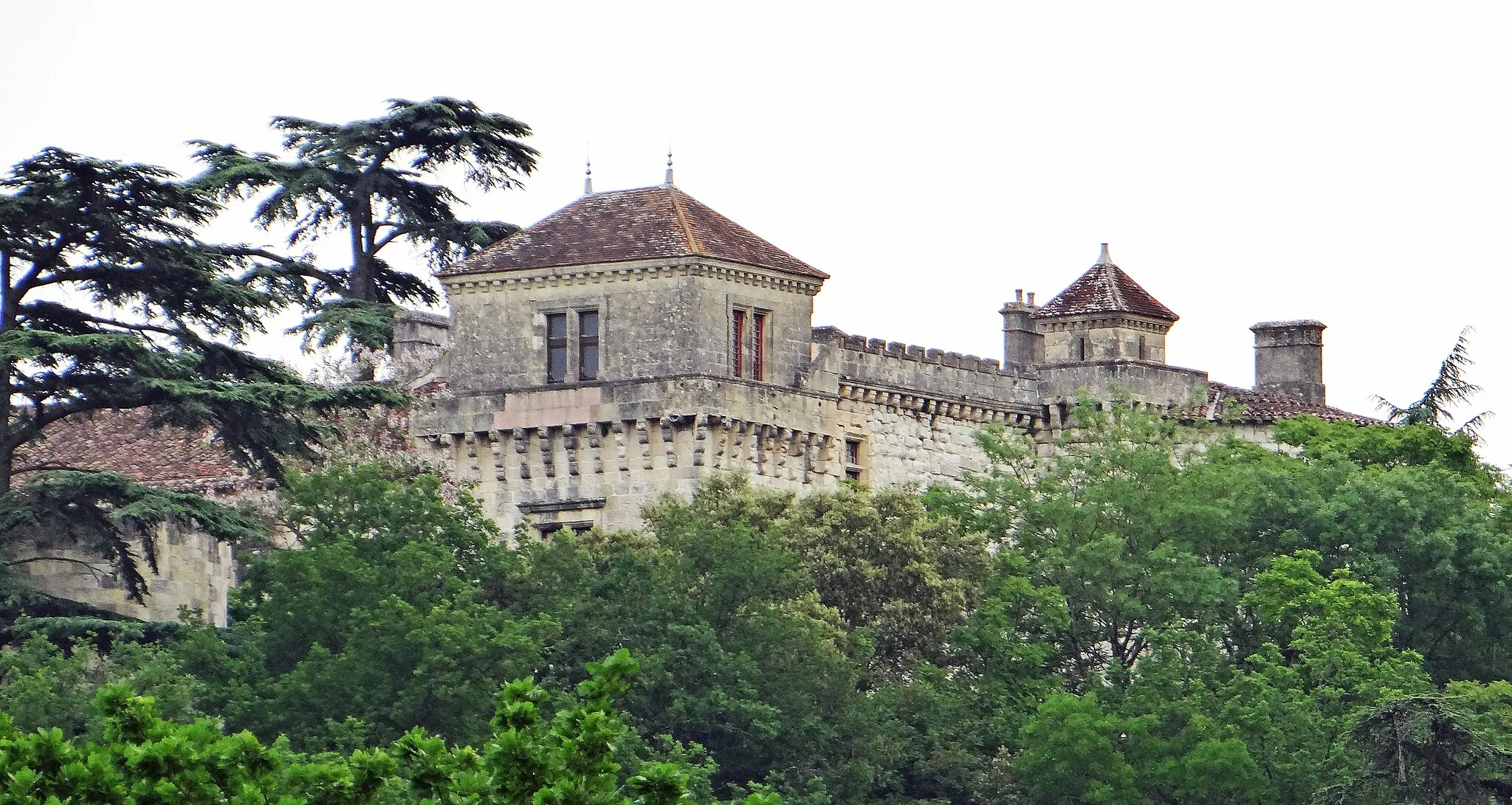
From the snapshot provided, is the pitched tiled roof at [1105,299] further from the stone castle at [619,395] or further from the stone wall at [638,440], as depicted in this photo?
the stone wall at [638,440]

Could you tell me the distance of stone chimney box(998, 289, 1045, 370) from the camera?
250ft

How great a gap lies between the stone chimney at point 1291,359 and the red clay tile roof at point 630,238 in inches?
543

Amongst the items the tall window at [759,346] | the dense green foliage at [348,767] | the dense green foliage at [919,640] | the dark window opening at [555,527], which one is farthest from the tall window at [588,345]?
the dense green foliage at [348,767]

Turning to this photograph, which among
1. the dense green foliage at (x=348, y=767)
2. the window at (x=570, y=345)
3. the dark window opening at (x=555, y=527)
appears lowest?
the dense green foliage at (x=348, y=767)

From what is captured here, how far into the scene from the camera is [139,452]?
7044 cm

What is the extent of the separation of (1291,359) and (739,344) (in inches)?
625

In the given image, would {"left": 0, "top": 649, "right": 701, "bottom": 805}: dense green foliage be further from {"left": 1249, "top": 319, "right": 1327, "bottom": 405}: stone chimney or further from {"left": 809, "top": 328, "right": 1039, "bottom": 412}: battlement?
{"left": 1249, "top": 319, "right": 1327, "bottom": 405}: stone chimney

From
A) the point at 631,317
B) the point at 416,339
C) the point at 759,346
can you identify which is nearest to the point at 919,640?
the point at 759,346

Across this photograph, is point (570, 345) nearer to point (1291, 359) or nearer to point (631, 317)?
point (631, 317)

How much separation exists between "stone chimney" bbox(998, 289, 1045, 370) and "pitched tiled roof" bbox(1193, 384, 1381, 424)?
307 centimetres

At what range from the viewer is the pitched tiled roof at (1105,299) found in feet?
251

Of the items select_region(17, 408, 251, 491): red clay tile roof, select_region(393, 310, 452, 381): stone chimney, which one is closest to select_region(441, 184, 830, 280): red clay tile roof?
select_region(393, 310, 452, 381): stone chimney

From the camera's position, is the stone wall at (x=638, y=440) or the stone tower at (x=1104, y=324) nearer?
A: the stone wall at (x=638, y=440)

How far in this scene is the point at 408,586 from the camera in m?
60.9
